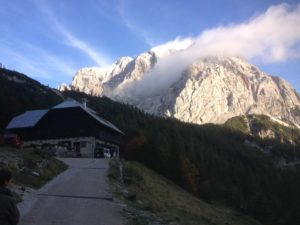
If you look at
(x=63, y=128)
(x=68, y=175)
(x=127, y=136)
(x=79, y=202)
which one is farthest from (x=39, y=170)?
(x=127, y=136)

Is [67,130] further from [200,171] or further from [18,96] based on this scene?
[18,96]

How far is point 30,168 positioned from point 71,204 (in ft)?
37.7

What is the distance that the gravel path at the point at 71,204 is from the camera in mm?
20622

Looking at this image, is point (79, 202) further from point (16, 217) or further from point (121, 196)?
point (16, 217)

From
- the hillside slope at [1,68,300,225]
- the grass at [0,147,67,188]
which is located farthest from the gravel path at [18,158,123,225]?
the hillside slope at [1,68,300,225]

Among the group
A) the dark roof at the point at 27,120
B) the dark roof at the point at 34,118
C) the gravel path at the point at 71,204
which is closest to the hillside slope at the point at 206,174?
the dark roof at the point at 34,118

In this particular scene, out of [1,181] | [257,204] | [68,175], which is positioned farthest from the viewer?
[257,204]

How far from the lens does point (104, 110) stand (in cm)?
18662

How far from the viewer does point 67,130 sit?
85.4 m

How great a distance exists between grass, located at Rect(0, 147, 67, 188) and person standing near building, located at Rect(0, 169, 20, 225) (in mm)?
19347

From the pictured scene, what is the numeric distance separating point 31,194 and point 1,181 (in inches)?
684

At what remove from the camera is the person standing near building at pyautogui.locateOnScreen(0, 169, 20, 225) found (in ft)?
34.3

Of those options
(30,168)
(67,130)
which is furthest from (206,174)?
(30,168)

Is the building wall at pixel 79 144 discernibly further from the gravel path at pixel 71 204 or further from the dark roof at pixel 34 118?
the gravel path at pixel 71 204
